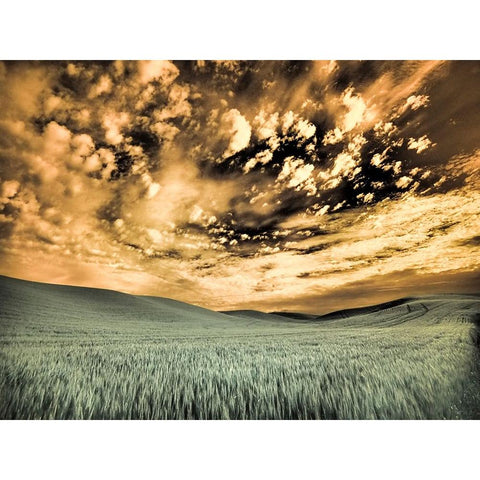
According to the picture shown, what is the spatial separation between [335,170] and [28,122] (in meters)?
4.75

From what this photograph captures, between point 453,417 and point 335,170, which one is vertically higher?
point 335,170

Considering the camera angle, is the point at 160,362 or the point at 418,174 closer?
the point at 160,362

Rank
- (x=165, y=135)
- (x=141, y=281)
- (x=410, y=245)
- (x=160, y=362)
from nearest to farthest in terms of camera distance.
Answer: (x=160, y=362)
(x=165, y=135)
(x=410, y=245)
(x=141, y=281)

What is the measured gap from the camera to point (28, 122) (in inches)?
174

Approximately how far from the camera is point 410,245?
204 inches

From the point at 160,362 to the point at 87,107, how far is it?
3.73m

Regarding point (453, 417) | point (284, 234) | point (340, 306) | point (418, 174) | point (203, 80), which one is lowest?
point (453, 417)

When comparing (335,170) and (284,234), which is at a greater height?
(335,170)

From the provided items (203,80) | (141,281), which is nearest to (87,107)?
(203,80)

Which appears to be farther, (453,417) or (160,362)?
(160,362)

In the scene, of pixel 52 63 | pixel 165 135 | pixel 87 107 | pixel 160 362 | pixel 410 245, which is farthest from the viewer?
pixel 410 245

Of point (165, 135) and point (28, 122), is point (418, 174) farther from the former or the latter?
point (28, 122)
